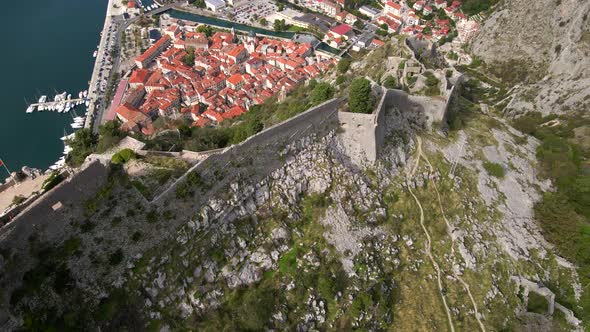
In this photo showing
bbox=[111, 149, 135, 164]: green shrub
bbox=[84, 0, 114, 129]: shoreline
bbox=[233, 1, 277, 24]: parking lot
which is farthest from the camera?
bbox=[233, 1, 277, 24]: parking lot

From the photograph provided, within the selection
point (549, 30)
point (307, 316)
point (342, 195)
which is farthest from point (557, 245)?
point (549, 30)

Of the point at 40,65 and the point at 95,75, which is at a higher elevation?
the point at 95,75

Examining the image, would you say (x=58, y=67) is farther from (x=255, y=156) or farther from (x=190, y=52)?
(x=255, y=156)

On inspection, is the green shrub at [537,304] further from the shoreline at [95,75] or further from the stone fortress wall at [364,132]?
the shoreline at [95,75]

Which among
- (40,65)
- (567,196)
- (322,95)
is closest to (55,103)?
(40,65)

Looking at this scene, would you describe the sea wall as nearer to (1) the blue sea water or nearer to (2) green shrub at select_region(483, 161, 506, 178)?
(2) green shrub at select_region(483, 161, 506, 178)

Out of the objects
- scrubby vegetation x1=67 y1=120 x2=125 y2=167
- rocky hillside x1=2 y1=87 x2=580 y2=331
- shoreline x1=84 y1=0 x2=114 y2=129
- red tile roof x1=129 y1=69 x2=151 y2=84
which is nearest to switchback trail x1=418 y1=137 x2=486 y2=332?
rocky hillside x1=2 y1=87 x2=580 y2=331

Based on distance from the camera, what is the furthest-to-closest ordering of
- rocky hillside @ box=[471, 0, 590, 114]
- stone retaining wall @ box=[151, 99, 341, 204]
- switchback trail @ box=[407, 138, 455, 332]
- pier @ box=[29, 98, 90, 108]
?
1. pier @ box=[29, 98, 90, 108]
2. rocky hillside @ box=[471, 0, 590, 114]
3. switchback trail @ box=[407, 138, 455, 332]
4. stone retaining wall @ box=[151, 99, 341, 204]

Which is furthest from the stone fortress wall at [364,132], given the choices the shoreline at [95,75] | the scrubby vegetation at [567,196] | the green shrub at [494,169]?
the shoreline at [95,75]

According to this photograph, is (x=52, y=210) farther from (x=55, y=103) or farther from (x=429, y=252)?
(x=55, y=103)
